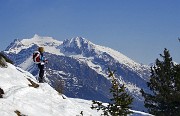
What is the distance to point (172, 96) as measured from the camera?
37.6m

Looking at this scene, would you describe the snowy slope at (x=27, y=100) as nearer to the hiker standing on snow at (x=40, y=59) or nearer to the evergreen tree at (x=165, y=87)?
the hiker standing on snow at (x=40, y=59)

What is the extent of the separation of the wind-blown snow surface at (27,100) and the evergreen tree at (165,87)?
1754cm

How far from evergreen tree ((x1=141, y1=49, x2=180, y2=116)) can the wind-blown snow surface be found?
17.5 meters

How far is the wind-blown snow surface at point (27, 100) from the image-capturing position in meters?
17.0

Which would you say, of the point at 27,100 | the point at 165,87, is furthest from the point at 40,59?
the point at 165,87

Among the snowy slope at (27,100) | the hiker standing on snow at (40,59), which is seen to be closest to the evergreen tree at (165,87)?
the hiker standing on snow at (40,59)

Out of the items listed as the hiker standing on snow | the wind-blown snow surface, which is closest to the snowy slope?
the wind-blown snow surface

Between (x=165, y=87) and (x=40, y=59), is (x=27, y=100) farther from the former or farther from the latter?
(x=165, y=87)

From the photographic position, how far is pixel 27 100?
18.4 meters

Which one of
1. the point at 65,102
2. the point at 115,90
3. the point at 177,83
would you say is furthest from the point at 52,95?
the point at 177,83

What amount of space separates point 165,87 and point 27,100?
23.6 metres

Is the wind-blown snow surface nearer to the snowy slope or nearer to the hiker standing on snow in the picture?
the snowy slope

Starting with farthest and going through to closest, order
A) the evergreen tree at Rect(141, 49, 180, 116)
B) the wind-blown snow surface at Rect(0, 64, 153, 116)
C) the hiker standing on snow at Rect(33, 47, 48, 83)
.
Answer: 1. the evergreen tree at Rect(141, 49, 180, 116)
2. the hiker standing on snow at Rect(33, 47, 48, 83)
3. the wind-blown snow surface at Rect(0, 64, 153, 116)

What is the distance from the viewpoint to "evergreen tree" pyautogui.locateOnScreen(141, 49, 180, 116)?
1512 inches
